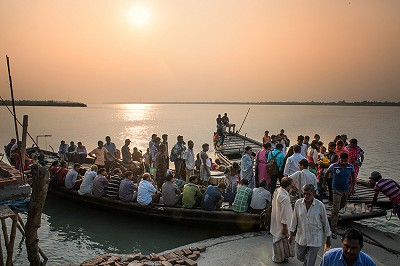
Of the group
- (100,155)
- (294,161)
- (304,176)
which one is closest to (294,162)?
(294,161)

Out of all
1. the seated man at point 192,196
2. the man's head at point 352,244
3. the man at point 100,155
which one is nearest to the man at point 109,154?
the man at point 100,155

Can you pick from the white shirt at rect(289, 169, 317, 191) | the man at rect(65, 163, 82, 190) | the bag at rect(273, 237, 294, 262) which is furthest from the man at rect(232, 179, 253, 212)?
the man at rect(65, 163, 82, 190)

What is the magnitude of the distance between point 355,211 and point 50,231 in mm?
9886

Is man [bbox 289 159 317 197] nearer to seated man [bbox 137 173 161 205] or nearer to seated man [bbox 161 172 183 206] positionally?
seated man [bbox 161 172 183 206]

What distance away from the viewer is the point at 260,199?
8.23 meters

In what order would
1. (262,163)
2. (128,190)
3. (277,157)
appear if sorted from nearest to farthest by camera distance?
(277,157) → (262,163) → (128,190)

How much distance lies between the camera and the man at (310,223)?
196 inches

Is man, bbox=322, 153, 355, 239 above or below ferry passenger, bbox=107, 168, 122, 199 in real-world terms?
above

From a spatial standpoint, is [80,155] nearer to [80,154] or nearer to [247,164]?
[80,154]

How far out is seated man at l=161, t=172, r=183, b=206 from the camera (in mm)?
9430

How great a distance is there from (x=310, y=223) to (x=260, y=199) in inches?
126

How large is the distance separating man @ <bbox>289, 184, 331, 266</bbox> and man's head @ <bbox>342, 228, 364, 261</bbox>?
168 centimetres

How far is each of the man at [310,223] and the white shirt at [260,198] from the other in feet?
9.44

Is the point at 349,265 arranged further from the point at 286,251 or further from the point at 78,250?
the point at 78,250
